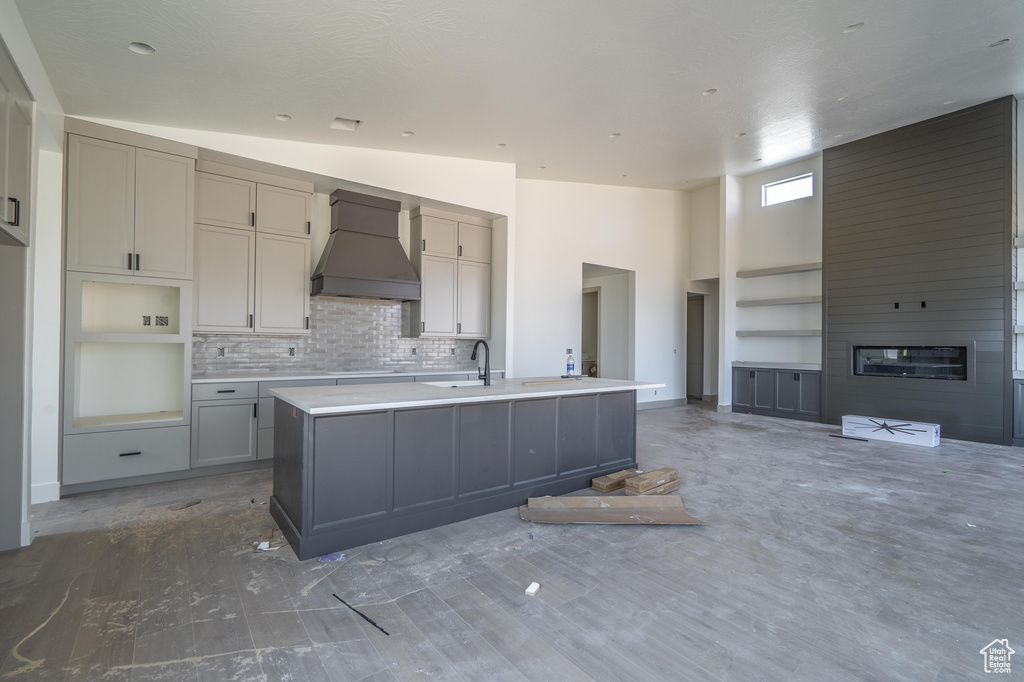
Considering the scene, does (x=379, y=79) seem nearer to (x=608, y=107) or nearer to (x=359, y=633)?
(x=608, y=107)

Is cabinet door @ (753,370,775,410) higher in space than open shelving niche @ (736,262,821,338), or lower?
lower

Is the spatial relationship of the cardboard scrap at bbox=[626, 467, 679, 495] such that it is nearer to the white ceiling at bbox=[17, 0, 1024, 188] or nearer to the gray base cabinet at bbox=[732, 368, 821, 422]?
the white ceiling at bbox=[17, 0, 1024, 188]

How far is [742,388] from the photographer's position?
832 cm

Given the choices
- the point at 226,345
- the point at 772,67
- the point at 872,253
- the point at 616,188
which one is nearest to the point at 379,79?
the point at 226,345

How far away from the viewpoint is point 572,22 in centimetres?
323

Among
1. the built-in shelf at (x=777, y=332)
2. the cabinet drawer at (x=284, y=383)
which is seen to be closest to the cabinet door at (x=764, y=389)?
the built-in shelf at (x=777, y=332)

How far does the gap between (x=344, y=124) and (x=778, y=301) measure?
6934 mm

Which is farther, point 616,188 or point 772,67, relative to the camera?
point 616,188

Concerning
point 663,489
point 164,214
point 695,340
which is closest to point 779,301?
point 695,340

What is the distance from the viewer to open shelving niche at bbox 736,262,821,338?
743 centimetres

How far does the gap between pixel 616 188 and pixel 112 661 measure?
8.24 meters

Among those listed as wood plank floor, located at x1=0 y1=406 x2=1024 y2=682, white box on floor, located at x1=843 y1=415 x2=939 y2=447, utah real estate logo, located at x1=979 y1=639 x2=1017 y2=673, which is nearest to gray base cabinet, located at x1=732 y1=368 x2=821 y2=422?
white box on floor, located at x1=843 y1=415 x2=939 y2=447

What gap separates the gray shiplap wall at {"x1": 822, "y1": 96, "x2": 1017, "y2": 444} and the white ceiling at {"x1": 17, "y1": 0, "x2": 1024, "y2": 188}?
2.43ft

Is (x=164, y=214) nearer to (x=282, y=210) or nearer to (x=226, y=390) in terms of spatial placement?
(x=282, y=210)
